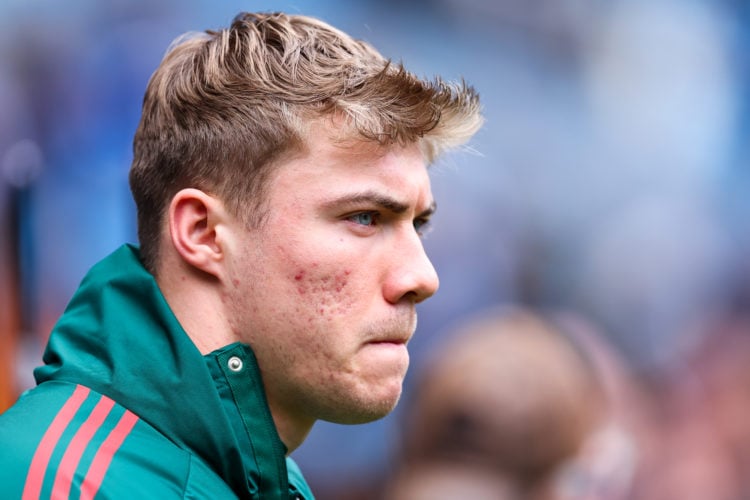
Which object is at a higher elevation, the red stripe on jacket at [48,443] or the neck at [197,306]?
the neck at [197,306]

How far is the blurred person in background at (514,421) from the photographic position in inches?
176

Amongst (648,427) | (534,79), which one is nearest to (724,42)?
(534,79)

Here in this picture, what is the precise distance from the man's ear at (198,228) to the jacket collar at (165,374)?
102 mm

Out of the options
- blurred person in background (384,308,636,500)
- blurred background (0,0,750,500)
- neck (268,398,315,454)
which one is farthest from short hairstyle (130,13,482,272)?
blurred person in background (384,308,636,500)

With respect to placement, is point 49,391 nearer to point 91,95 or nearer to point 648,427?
point 91,95

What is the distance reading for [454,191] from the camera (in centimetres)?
459

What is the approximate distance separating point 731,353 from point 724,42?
1751 mm

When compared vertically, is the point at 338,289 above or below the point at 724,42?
below

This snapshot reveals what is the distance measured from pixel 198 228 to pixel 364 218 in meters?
0.34

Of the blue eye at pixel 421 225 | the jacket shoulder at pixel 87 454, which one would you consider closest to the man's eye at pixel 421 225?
the blue eye at pixel 421 225

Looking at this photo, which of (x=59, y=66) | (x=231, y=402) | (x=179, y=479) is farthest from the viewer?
(x=59, y=66)

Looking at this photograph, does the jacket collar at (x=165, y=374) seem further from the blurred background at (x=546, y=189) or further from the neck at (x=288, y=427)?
the blurred background at (x=546, y=189)

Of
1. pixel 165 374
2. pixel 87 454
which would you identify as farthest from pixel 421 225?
pixel 87 454

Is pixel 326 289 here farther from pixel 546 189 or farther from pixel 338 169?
pixel 546 189
